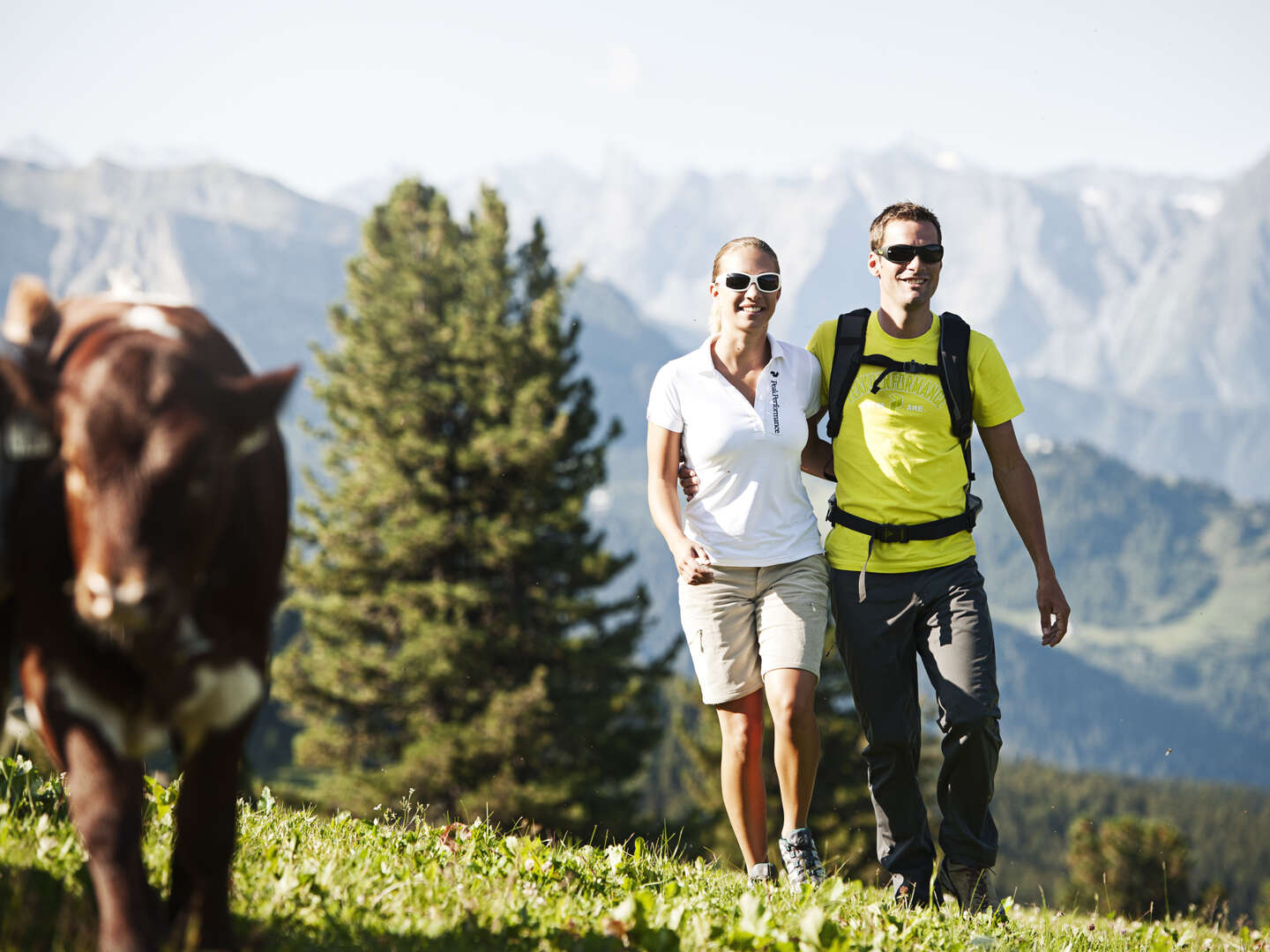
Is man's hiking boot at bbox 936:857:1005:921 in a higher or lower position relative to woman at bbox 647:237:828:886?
lower

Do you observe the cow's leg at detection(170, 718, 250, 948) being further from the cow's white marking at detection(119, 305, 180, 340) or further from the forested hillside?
the forested hillside

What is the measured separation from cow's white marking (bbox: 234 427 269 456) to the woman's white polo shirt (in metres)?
2.71

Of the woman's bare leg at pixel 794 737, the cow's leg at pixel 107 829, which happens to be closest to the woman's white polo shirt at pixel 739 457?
the woman's bare leg at pixel 794 737

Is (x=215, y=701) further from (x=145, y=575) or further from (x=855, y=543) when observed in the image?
(x=855, y=543)

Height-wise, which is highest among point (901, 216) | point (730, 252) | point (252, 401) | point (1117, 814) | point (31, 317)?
point (901, 216)

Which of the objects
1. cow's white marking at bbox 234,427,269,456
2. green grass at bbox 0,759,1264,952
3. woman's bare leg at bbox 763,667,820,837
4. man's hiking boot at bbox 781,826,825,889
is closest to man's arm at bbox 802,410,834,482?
woman's bare leg at bbox 763,667,820,837

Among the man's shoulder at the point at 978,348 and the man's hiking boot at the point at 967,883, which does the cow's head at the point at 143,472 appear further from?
the man's hiking boot at the point at 967,883

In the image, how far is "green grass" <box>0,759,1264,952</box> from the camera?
3.45 m

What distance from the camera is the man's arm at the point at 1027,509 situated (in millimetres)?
5738

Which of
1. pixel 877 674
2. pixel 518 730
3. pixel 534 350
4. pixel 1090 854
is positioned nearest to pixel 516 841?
pixel 877 674

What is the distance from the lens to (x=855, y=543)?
570cm

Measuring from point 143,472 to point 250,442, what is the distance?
33 cm

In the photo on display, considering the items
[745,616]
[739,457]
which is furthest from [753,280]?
[745,616]

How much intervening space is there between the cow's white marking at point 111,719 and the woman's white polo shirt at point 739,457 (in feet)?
10.0
